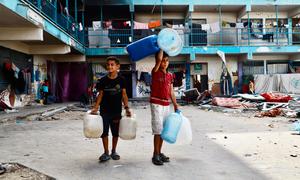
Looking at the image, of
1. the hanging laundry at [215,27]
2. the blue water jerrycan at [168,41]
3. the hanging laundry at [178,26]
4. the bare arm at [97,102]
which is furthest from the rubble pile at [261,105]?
the bare arm at [97,102]

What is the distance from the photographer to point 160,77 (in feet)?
15.8

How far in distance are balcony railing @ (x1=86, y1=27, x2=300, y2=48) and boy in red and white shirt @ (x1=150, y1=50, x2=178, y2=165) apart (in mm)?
17155

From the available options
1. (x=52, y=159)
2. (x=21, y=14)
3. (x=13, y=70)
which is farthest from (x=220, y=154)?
(x=13, y=70)

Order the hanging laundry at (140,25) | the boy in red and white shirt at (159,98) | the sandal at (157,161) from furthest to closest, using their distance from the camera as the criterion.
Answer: the hanging laundry at (140,25), the boy in red and white shirt at (159,98), the sandal at (157,161)

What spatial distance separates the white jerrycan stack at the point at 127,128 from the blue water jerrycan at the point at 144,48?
2.88 feet

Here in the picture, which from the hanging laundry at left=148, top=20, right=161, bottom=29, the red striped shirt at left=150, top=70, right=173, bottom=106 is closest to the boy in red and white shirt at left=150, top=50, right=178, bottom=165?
the red striped shirt at left=150, top=70, right=173, bottom=106

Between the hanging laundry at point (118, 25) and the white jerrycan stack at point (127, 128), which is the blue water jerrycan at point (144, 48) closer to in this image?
the white jerrycan stack at point (127, 128)

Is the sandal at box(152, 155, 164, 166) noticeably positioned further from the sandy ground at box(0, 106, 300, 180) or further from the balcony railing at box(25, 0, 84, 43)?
the balcony railing at box(25, 0, 84, 43)

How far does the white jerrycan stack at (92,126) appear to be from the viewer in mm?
4684

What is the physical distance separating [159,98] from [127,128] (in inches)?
24.3

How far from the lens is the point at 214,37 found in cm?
2333

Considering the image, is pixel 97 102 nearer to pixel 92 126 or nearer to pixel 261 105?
pixel 92 126

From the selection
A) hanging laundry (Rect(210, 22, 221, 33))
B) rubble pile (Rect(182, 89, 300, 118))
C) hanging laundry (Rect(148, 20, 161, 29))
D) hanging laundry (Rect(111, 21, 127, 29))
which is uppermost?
hanging laundry (Rect(111, 21, 127, 29))

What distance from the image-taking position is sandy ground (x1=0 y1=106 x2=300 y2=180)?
166 inches
